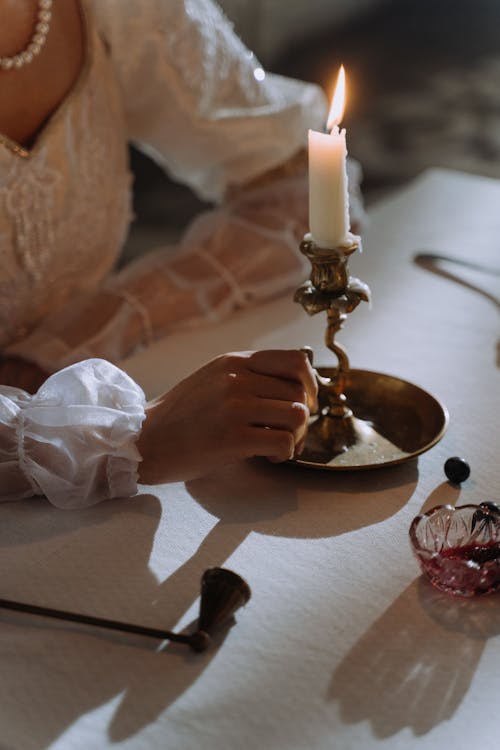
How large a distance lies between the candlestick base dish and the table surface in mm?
15

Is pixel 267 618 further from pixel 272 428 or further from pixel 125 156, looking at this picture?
pixel 125 156

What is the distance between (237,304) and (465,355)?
287 millimetres

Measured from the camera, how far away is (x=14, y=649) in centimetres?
62

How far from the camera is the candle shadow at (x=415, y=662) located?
1.85 feet

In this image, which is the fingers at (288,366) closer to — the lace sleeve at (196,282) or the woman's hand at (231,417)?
the woman's hand at (231,417)

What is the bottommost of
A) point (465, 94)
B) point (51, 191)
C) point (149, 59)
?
point (465, 94)

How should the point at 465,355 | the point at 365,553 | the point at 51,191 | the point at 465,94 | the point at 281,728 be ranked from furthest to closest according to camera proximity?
the point at 465,94
the point at 51,191
the point at 465,355
the point at 365,553
the point at 281,728

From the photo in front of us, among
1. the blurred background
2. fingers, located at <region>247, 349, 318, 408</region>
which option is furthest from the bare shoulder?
the blurred background

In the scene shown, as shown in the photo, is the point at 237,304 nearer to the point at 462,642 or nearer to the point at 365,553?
the point at 365,553

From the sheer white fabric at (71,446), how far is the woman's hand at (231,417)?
17 millimetres

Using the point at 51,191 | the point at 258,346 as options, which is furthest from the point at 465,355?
the point at 51,191

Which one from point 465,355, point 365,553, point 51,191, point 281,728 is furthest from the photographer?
point 51,191

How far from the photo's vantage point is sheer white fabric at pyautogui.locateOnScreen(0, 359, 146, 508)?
76cm

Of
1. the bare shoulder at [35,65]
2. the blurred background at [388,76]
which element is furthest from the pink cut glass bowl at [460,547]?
the blurred background at [388,76]
